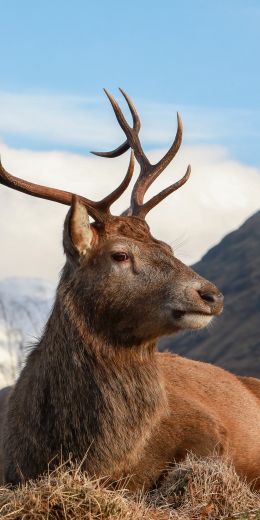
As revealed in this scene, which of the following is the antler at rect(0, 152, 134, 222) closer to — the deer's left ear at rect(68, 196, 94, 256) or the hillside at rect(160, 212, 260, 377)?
the deer's left ear at rect(68, 196, 94, 256)

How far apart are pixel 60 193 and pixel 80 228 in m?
0.64

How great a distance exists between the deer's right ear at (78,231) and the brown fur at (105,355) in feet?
0.04

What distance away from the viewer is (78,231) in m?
9.07

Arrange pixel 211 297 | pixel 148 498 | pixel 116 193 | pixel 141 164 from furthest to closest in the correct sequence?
pixel 141 164 → pixel 116 193 → pixel 148 498 → pixel 211 297

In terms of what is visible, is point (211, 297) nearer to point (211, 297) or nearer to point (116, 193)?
point (211, 297)

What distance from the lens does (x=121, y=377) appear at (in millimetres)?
9133

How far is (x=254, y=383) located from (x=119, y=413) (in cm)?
343

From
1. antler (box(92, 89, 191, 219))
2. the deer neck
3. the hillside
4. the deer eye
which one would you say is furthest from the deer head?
the hillside

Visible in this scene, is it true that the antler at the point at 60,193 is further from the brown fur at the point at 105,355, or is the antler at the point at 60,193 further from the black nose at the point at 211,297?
the black nose at the point at 211,297

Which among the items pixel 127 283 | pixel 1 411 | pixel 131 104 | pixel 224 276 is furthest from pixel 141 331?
pixel 224 276

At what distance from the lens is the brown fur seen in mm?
9016

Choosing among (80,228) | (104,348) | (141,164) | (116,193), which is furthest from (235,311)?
(80,228)

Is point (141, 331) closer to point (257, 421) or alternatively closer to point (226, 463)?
point (226, 463)

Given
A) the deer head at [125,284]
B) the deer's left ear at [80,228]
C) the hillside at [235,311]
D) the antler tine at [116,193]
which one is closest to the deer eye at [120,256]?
the deer head at [125,284]
